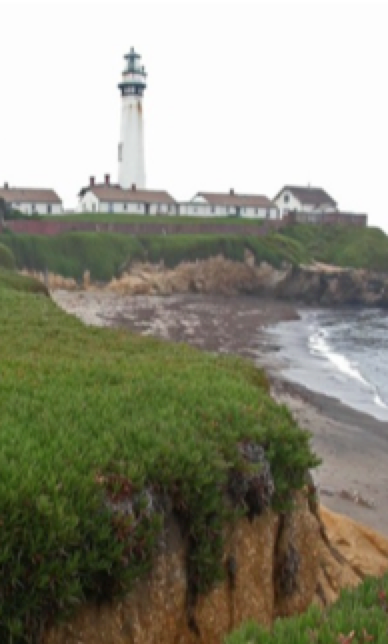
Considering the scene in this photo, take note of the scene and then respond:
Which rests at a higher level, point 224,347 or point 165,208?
point 165,208

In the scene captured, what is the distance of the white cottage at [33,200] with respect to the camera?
10006cm

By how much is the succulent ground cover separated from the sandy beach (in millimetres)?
8113

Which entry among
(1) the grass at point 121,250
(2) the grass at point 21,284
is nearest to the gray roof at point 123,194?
(1) the grass at point 121,250

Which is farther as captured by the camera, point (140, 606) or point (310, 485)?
point (310, 485)

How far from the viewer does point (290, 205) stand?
11594 centimetres

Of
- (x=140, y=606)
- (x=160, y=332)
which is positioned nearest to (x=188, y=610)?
(x=140, y=606)

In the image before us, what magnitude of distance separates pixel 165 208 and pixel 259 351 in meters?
65.3

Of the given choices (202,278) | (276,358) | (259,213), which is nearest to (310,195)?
(259,213)

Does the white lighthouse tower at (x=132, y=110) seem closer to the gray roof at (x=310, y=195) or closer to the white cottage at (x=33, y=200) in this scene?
the white cottage at (x=33, y=200)

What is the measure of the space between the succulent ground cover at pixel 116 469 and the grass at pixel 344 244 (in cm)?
8990

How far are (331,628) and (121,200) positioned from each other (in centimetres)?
9722

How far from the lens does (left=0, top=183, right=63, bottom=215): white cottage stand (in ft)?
328

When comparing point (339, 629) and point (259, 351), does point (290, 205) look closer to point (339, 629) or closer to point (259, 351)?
point (259, 351)

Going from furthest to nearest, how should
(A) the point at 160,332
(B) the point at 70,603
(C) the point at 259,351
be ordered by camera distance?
(A) the point at 160,332, (C) the point at 259,351, (B) the point at 70,603
